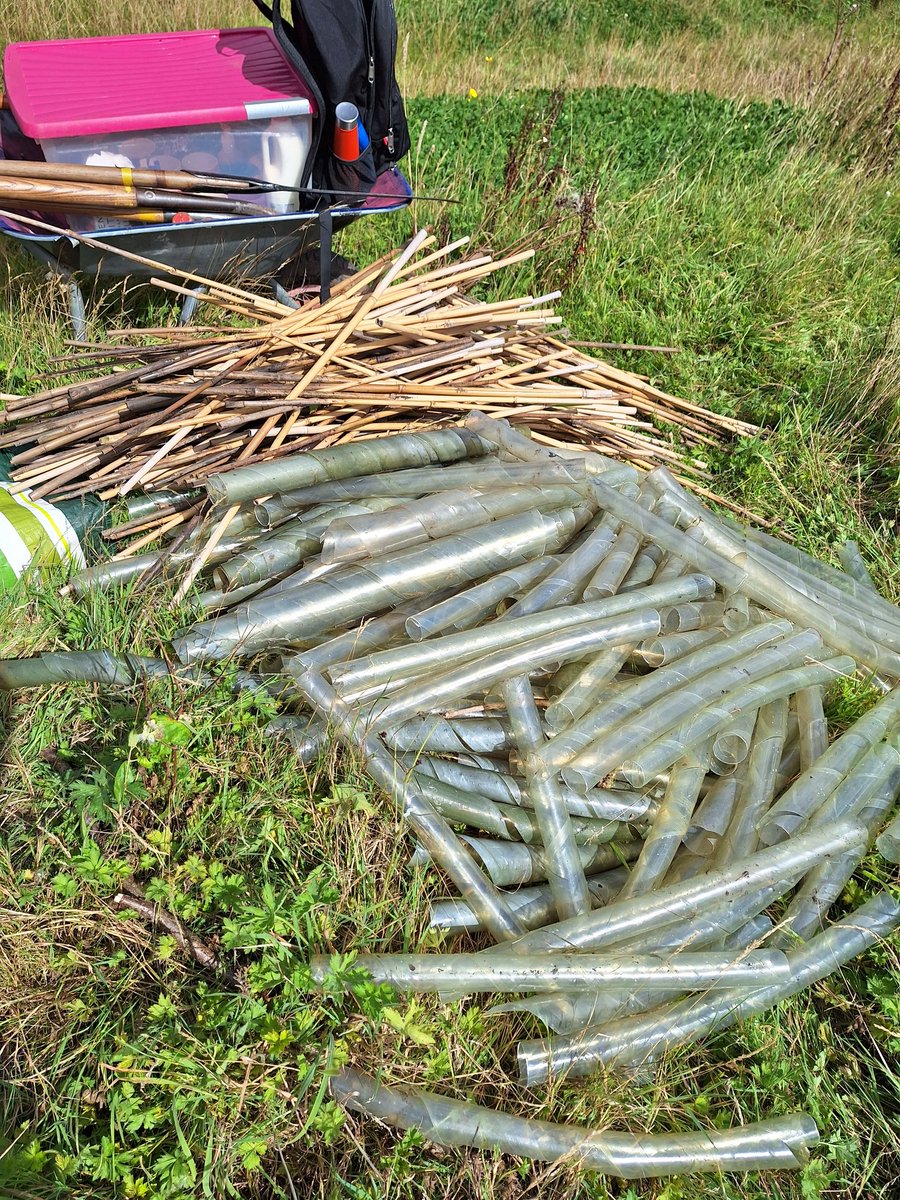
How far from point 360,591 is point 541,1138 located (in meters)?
1.55

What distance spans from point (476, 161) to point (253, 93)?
6.90 ft

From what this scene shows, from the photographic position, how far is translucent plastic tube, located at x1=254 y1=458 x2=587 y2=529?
3160 mm

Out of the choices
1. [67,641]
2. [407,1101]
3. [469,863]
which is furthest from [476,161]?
[407,1101]

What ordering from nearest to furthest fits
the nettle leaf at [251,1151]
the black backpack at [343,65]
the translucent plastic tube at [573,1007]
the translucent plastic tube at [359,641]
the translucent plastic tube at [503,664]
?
the nettle leaf at [251,1151] → the translucent plastic tube at [573,1007] → the translucent plastic tube at [503,664] → the translucent plastic tube at [359,641] → the black backpack at [343,65]

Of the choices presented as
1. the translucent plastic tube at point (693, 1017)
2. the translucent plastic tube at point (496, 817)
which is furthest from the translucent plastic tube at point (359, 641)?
the translucent plastic tube at point (693, 1017)

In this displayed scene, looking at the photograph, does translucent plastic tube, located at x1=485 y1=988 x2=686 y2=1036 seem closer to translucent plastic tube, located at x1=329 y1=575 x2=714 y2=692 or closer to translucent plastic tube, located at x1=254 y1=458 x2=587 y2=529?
translucent plastic tube, located at x1=329 y1=575 x2=714 y2=692

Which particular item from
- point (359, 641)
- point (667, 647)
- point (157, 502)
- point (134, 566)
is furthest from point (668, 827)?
point (157, 502)

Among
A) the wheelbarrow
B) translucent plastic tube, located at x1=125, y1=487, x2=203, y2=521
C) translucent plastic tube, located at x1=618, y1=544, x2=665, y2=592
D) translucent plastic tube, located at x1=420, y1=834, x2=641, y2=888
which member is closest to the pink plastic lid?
the wheelbarrow

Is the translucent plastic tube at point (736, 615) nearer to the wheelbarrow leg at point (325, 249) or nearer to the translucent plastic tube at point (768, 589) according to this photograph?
the translucent plastic tube at point (768, 589)

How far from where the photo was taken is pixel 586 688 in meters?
2.71

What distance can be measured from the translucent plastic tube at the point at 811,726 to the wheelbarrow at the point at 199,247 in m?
2.71

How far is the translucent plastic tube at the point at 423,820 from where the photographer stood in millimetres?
2361

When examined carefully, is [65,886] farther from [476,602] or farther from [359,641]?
[476,602]

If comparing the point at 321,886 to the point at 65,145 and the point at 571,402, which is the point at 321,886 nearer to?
the point at 571,402
